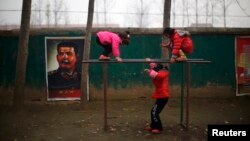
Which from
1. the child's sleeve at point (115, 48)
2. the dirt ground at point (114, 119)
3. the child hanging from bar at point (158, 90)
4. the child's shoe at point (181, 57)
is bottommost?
the dirt ground at point (114, 119)

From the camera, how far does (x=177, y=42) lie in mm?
8320

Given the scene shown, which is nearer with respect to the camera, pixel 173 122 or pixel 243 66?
pixel 173 122

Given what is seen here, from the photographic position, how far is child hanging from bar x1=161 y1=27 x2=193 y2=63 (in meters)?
8.34

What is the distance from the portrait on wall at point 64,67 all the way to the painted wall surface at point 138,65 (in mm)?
254

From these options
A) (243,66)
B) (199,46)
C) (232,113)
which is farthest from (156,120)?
(243,66)

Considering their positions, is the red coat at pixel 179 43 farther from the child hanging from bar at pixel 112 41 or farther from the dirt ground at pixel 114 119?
the dirt ground at pixel 114 119

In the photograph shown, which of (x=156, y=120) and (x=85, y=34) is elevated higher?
(x=85, y=34)

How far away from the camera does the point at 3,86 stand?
11.6 m

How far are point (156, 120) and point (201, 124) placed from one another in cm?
176

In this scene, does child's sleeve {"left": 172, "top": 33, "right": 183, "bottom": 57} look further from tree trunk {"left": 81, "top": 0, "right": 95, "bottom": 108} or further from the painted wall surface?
the painted wall surface

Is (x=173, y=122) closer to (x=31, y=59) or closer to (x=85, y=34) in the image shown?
(x=85, y=34)

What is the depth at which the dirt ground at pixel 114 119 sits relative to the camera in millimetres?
8258

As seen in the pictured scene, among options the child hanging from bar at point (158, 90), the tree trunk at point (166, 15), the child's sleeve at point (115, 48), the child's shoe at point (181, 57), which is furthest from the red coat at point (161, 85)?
the tree trunk at point (166, 15)

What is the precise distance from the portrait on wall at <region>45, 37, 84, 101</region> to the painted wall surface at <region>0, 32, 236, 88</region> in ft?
0.83
